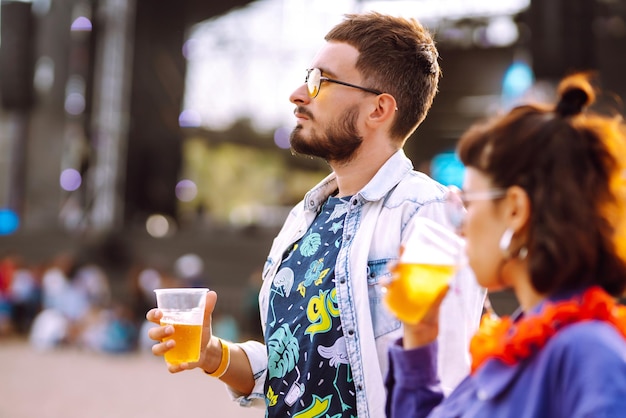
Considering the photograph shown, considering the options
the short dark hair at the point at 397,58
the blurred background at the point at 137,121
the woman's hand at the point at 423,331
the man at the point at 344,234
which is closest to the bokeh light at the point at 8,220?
Answer: the blurred background at the point at 137,121

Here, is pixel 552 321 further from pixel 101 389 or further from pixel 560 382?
pixel 101 389

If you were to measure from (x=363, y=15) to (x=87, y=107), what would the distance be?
11.9 meters

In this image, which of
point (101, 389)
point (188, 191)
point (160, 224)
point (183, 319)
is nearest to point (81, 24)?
point (160, 224)

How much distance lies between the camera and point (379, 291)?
1.76 m

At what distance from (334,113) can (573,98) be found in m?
0.87

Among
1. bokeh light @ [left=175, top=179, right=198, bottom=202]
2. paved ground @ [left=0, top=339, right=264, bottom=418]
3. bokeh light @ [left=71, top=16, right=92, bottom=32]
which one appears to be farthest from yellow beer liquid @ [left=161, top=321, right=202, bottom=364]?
bokeh light @ [left=175, top=179, right=198, bottom=202]

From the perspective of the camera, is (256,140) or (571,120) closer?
(571,120)

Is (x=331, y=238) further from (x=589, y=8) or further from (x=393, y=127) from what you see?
(x=589, y=8)

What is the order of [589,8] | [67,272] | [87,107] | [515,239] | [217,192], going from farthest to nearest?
[217,192], [87,107], [67,272], [589,8], [515,239]

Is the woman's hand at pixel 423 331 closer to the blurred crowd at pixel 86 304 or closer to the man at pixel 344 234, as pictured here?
the man at pixel 344 234

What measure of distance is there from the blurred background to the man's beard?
664 centimetres

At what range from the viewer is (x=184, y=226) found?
13625mm

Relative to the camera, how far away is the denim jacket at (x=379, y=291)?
1592 millimetres

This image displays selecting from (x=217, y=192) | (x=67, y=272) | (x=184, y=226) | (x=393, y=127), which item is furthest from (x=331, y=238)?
(x=217, y=192)
